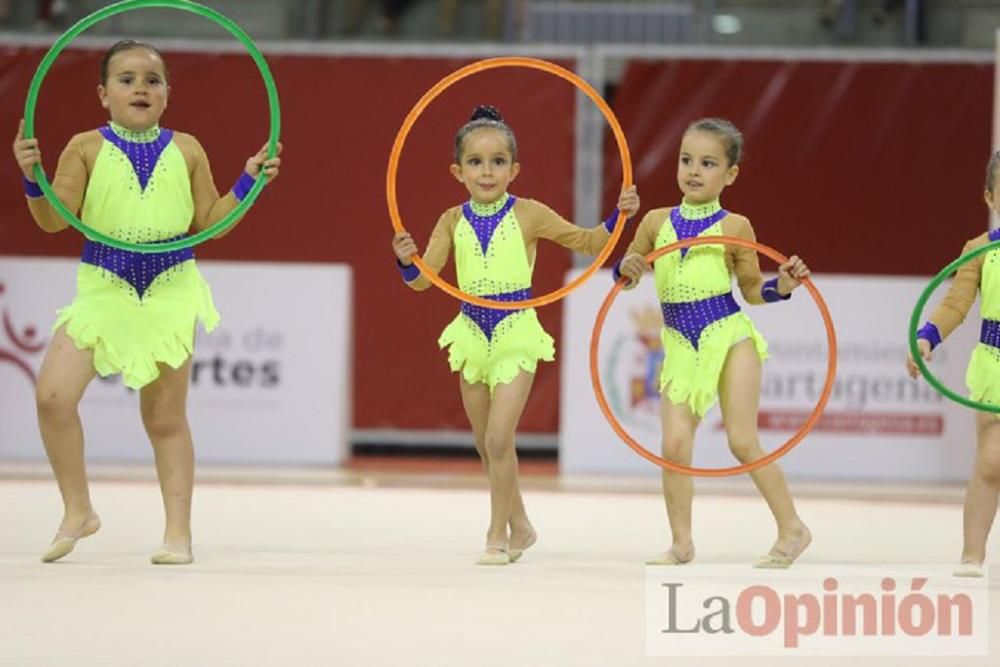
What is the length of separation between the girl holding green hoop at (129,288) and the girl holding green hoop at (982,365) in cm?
252

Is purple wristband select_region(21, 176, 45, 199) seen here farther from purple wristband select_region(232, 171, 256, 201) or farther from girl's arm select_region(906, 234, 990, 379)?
girl's arm select_region(906, 234, 990, 379)

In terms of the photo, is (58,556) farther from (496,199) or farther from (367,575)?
(496,199)

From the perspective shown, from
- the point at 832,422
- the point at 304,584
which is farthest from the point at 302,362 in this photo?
the point at 304,584

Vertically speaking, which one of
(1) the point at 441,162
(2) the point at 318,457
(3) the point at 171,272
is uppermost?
(1) the point at 441,162

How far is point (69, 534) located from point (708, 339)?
2.44m

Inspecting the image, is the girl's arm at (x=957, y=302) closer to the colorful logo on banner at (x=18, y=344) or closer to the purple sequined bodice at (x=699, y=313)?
the purple sequined bodice at (x=699, y=313)

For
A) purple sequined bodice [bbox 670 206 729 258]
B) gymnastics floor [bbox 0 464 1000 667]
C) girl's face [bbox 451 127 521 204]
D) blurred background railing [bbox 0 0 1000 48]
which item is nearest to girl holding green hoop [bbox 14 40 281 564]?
gymnastics floor [bbox 0 464 1000 667]

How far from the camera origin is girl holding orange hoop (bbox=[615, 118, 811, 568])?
6723 millimetres

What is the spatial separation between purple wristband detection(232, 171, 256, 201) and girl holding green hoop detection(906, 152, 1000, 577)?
8.07ft

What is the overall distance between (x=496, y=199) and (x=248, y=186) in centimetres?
99

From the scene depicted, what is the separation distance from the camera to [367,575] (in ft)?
20.4

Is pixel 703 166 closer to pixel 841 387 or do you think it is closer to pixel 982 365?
pixel 982 365

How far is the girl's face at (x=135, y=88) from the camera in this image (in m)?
6.48

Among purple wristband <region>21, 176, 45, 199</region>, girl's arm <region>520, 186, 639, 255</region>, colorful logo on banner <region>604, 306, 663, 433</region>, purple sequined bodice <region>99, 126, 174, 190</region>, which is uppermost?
purple sequined bodice <region>99, 126, 174, 190</region>
